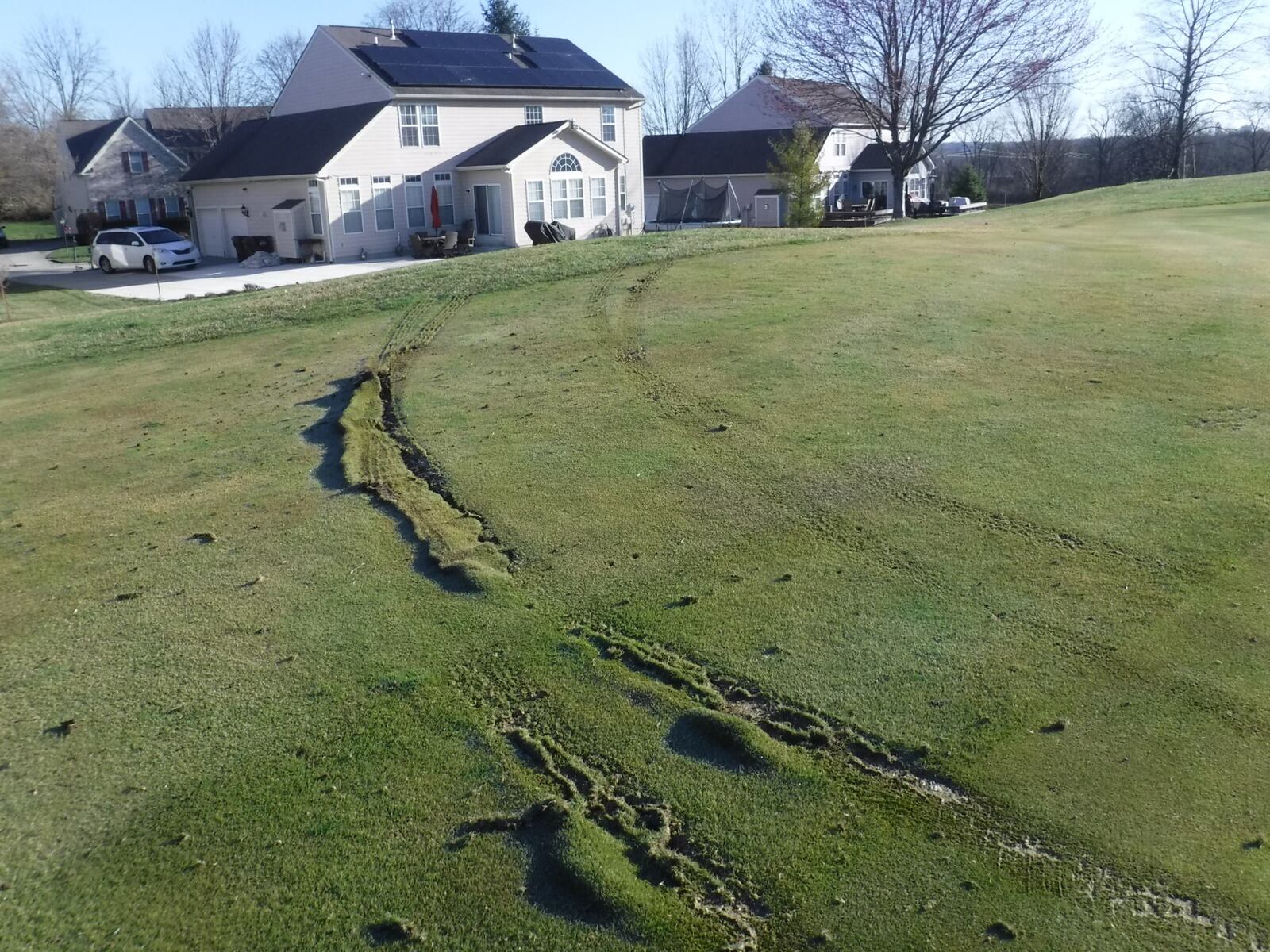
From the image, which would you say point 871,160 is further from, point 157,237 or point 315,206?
point 157,237

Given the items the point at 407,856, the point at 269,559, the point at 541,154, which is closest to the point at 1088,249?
the point at 269,559

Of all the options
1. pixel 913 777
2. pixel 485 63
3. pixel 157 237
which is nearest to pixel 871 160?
pixel 485 63

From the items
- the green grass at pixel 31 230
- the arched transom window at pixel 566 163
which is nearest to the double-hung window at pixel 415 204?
the arched transom window at pixel 566 163

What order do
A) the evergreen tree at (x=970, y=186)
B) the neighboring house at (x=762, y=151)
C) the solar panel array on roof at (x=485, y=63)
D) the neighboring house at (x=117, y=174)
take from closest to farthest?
the solar panel array on roof at (x=485, y=63) → the neighboring house at (x=762, y=151) → the neighboring house at (x=117, y=174) → the evergreen tree at (x=970, y=186)

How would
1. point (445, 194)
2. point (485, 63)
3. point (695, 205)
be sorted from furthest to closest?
point (695, 205)
point (485, 63)
point (445, 194)

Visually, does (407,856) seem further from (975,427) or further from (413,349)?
(413,349)

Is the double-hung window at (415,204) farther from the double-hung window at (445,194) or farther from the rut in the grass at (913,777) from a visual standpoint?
the rut in the grass at (913,777)
